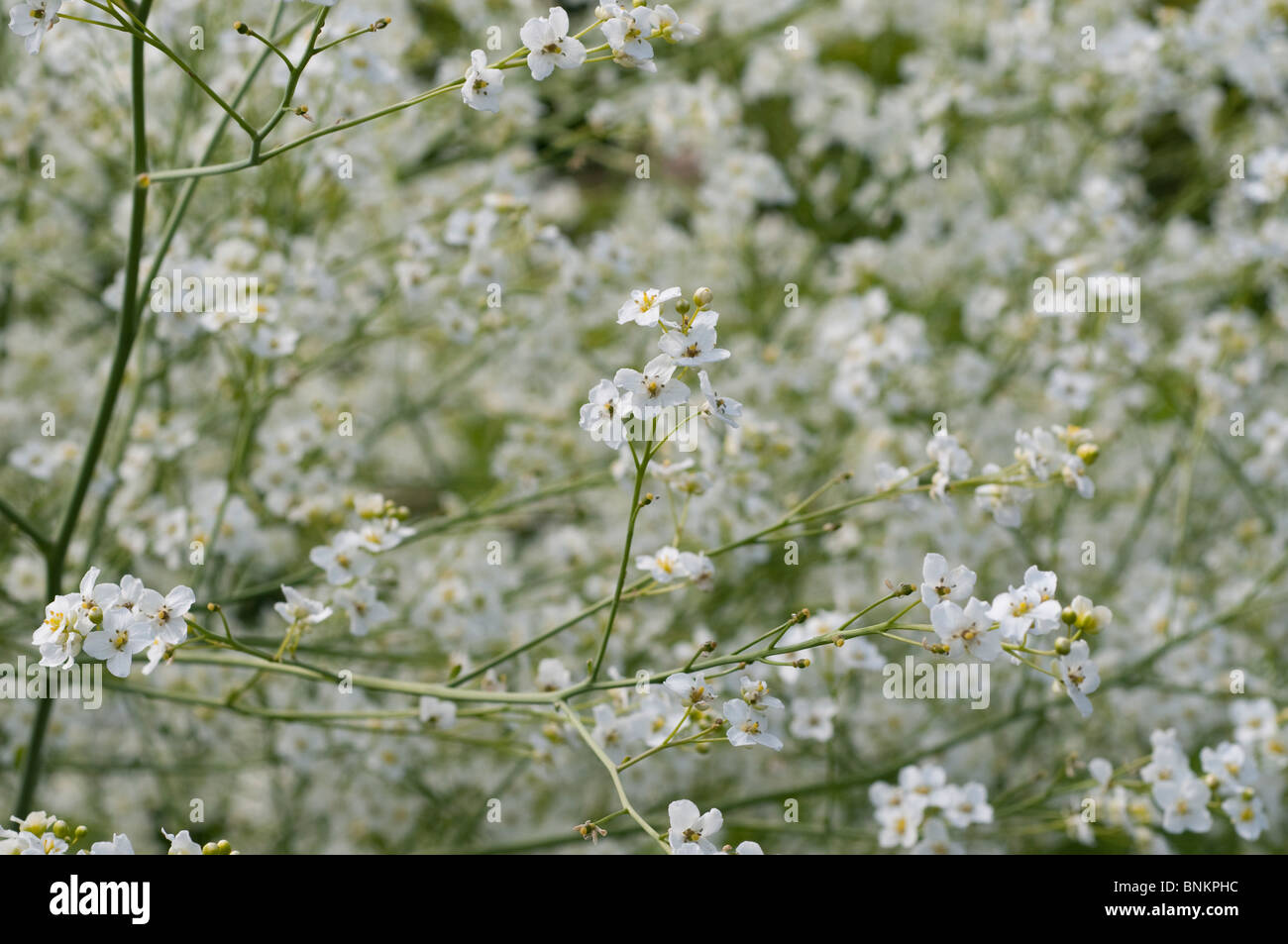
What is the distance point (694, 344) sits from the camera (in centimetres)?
142

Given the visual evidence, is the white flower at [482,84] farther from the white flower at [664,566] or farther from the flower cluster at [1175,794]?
the flower cluster at [1175,794]

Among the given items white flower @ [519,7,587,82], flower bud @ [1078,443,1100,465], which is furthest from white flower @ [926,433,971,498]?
white flower @ [519,7,587,82]

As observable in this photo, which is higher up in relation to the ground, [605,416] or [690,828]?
[605,416]

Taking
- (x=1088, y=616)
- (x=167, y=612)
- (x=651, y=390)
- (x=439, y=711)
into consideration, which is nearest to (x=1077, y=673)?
(x=1088, y=616)

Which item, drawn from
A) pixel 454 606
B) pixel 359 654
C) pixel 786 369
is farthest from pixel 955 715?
pixel 359 654

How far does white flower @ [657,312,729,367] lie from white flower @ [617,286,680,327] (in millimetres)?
36

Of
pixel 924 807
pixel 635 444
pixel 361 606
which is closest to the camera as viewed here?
pixel 361 606

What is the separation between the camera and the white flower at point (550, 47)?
149 cm

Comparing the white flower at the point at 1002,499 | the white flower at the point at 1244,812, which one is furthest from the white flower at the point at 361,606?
the white flower at the point at 1244,812

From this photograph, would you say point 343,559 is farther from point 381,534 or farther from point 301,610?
point 301,610

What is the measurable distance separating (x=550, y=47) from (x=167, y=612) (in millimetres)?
946

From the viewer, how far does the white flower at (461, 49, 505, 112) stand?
4.97 ft
